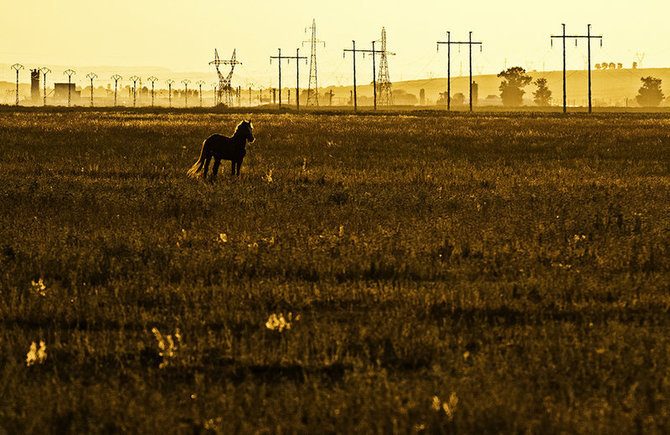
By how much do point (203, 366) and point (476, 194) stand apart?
13.0m

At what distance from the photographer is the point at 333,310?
29.9 feet

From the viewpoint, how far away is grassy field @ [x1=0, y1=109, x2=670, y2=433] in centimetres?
635

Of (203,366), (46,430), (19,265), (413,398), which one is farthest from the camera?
(19,265)

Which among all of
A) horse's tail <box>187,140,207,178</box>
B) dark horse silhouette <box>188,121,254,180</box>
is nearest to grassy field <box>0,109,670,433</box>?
dark horse silhouette <box>188,121,254,180</box>

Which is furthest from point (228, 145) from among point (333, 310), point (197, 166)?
point (333, 310)

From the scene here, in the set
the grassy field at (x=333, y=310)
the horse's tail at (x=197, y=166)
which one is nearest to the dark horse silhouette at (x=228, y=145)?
the horse's tail at (x=197, y=166)

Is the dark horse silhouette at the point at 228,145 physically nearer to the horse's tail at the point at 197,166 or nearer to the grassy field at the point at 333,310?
the horse's tail at the point at 197,166

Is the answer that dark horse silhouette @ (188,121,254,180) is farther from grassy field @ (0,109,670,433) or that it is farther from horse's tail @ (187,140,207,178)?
grassy field @ (0,109,670,433)

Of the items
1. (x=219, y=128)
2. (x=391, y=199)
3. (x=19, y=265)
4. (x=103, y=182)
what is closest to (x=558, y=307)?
(x=19, y=265)

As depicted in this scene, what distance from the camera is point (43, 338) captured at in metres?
8.10

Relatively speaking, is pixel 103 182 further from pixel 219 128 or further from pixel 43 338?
pixel 219 128

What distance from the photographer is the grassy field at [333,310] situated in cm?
635

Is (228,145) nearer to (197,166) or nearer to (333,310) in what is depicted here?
(197,166)

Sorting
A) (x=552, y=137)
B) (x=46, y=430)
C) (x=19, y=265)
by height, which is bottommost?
(x=46, y=430)
